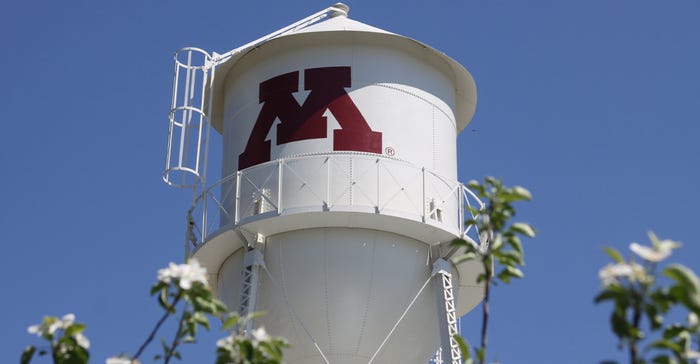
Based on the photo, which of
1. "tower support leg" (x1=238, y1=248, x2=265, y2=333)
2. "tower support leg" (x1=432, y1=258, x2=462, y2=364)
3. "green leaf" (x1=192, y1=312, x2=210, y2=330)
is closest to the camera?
"green leaf" (x1=192, y1=312, x2=210, y2=330)

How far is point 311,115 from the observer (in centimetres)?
2159

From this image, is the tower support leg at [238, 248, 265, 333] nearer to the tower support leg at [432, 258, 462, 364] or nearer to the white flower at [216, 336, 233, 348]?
the tower support leg at [432, 258, 462, 364]

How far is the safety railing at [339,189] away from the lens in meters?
20.8

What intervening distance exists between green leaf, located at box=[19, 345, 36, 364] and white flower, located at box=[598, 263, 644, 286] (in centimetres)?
439

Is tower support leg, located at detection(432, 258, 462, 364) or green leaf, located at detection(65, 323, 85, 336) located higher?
tower support leg, located at detection(432, 258, 462, 364)

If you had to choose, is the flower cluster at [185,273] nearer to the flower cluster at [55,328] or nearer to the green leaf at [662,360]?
the flower cluster at [55,328]

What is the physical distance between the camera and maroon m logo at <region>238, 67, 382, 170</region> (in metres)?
21.4

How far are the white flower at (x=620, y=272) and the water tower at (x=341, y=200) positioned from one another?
506 inches

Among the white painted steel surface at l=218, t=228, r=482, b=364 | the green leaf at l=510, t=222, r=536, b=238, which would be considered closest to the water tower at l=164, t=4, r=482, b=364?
the white painted steel surface at l=218, t=228, r=482, b=364

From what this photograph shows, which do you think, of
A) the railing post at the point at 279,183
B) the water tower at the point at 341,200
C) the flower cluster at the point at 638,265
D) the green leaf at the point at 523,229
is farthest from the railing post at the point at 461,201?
the flower cluster at the point at 638,265

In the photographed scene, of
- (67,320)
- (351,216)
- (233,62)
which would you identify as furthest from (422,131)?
(67,320)

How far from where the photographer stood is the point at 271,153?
71.1 ft

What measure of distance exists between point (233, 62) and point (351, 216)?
456 cm

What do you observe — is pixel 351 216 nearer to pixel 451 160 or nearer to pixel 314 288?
pixel 314 288
